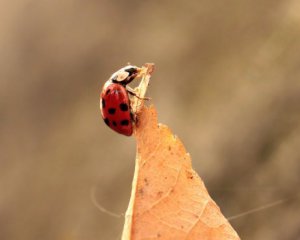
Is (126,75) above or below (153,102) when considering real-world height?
above

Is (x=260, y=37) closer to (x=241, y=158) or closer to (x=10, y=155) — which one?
(x=241, y=158)

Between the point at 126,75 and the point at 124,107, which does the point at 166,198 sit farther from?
the point at 126,75

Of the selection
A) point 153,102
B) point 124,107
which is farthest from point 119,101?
point 153,102

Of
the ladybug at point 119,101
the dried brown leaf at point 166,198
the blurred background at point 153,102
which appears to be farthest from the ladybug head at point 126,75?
the blurred background at point 153,102

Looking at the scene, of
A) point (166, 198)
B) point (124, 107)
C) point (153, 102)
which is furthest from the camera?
point (153, 102)

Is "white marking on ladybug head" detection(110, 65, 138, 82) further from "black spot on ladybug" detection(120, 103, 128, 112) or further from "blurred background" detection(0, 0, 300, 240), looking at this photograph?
"blurred background" detection(0, 0, 300, 240)

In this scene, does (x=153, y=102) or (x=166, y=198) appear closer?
(x=166, y=198)
